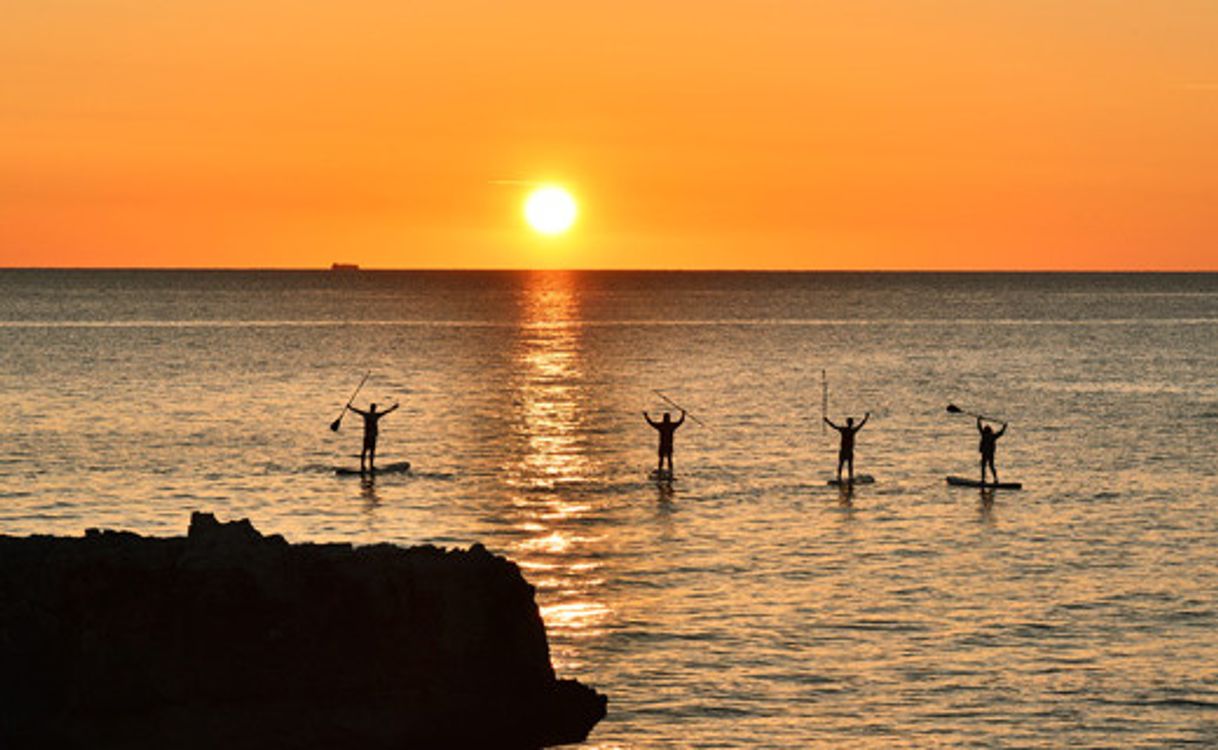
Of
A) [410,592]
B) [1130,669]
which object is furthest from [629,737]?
[1130,669]

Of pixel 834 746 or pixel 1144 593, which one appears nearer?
pixel 834 746

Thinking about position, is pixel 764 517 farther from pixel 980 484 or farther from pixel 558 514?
pixel 980 484

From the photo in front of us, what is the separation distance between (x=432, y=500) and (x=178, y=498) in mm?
5778

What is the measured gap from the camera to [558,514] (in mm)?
40875

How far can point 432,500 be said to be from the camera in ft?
142

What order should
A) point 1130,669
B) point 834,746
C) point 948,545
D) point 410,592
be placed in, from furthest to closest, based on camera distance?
point 948,545, point 1130,669, point 834,746, point 410,592

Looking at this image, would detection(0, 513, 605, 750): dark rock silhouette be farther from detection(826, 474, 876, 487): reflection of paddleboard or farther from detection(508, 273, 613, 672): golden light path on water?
detection(826, 474, 876, 487): reflection of paddleboard

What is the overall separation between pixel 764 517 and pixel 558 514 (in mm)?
4514

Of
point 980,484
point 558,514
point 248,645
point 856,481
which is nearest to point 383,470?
point 558,514

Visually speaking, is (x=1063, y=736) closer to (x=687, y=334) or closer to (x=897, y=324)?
(x=687, y=334)

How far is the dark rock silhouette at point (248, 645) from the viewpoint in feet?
62.2

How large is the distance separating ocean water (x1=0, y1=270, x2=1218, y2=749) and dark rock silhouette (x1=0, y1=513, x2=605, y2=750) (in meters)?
2.46

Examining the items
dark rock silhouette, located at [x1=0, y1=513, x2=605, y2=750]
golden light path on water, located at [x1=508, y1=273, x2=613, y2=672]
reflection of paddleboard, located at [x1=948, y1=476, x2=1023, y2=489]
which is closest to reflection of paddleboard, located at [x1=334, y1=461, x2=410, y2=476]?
golden light path on water, located at [x1=508, y1=273, x2=613, y2=672]

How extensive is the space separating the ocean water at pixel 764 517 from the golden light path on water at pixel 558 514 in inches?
5.1
